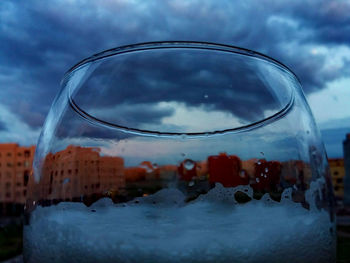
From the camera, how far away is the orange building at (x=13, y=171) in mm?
12094

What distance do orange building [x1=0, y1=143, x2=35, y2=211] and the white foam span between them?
12.5m

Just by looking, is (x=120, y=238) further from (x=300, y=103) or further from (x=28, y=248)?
(x=300, y=103)

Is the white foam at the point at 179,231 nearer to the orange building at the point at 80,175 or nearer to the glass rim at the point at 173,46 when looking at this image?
the orange building at the point at 80,175

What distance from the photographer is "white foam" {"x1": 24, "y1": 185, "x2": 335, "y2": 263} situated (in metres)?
0.26

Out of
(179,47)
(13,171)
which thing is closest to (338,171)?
(13,171)

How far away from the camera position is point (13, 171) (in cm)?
1228

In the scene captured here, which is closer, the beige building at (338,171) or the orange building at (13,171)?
the orange building at (13,171)

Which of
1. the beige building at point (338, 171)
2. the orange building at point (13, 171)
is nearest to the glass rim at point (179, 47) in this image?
the orange building at point (13, 171)

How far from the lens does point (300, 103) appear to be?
374mm

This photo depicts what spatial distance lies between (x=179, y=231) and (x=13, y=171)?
13241mm

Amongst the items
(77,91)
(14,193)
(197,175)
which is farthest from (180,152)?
(14,193)

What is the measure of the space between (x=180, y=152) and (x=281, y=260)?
11cm

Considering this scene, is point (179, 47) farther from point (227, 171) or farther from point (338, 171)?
point (338, 171)

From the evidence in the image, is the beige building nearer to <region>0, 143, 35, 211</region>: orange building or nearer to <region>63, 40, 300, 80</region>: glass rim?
<region>0, 143, 35, 211</region>: orange building
